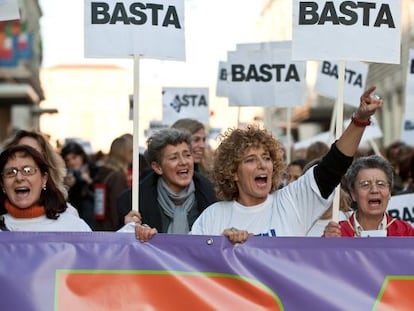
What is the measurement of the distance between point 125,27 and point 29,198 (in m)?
1.00

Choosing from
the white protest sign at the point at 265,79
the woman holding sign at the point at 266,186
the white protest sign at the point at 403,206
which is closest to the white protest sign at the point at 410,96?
the white protest sign at the point at 265,79

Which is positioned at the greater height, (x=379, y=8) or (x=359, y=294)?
(x=379, y=8)

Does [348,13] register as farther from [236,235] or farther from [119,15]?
[236,235]

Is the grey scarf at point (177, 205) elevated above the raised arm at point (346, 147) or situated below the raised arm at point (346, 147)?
below

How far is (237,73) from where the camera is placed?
10.6 metres

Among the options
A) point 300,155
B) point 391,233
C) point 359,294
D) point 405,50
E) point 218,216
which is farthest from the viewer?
point 405,50

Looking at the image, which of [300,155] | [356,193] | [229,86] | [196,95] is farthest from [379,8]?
[196,95]

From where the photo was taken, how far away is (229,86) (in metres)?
10.5

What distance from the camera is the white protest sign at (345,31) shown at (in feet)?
18.5

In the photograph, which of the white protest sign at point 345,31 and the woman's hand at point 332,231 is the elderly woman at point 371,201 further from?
the white protest sign at point 345,31

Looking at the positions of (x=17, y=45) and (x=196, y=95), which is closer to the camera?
(x=196, y=95)

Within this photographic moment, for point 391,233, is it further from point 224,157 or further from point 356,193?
point 224,157

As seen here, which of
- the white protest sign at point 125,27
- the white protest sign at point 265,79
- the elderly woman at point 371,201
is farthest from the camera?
the white protest sign at point 265,79

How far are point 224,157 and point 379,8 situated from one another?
41.2 inches
